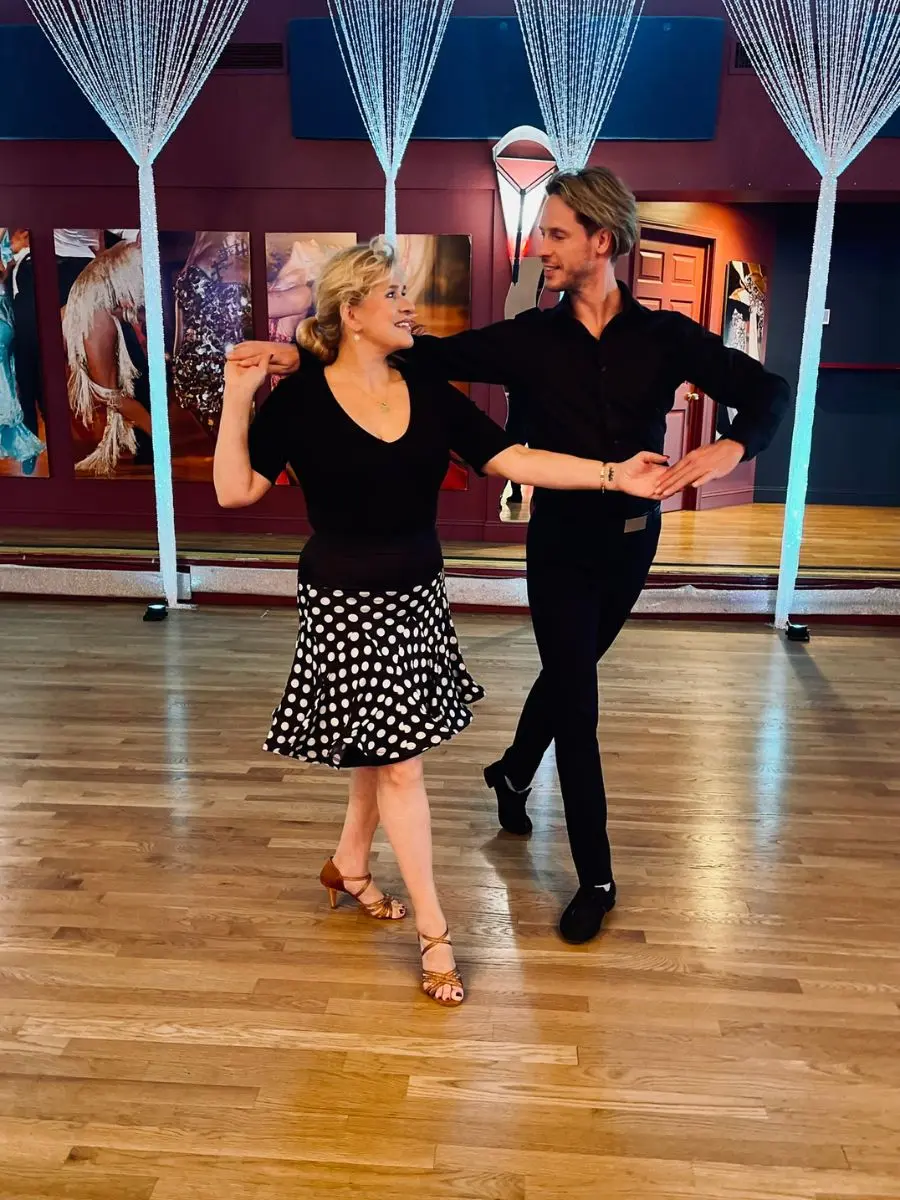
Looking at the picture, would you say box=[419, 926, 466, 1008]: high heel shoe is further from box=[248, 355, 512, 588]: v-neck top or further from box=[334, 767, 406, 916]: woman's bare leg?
box=[248, 355, 512, 588]: v-neck top

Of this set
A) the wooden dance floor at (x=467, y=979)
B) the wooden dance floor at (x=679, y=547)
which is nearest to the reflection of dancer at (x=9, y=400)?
the wooden dance floor at (x=679, y=547)

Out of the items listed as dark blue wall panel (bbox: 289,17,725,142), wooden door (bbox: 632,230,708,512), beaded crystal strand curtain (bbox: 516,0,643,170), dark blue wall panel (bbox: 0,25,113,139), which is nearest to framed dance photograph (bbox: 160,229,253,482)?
dark blue wall panel (bbox: 0,25,113,139)

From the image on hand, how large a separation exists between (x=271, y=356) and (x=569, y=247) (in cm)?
69

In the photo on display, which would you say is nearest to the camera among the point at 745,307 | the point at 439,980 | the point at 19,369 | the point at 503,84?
the point at 439,980

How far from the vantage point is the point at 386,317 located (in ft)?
6.13

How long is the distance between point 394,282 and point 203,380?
184 inches

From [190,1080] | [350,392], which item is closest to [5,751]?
[190,1080]

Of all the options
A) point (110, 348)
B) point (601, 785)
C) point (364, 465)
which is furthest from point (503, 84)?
point (601, 785)

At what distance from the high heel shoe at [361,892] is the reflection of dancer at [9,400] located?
4931 millimetres

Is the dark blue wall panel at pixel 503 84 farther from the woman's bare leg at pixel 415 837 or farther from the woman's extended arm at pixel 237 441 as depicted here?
the woman's bare leg at pixel 415 837

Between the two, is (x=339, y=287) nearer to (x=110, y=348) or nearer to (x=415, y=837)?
(x=415, y=837)

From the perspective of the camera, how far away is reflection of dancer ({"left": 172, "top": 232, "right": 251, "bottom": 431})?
238 inches

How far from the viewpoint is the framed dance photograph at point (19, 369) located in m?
6.12

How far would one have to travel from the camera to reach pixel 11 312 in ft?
20.3
